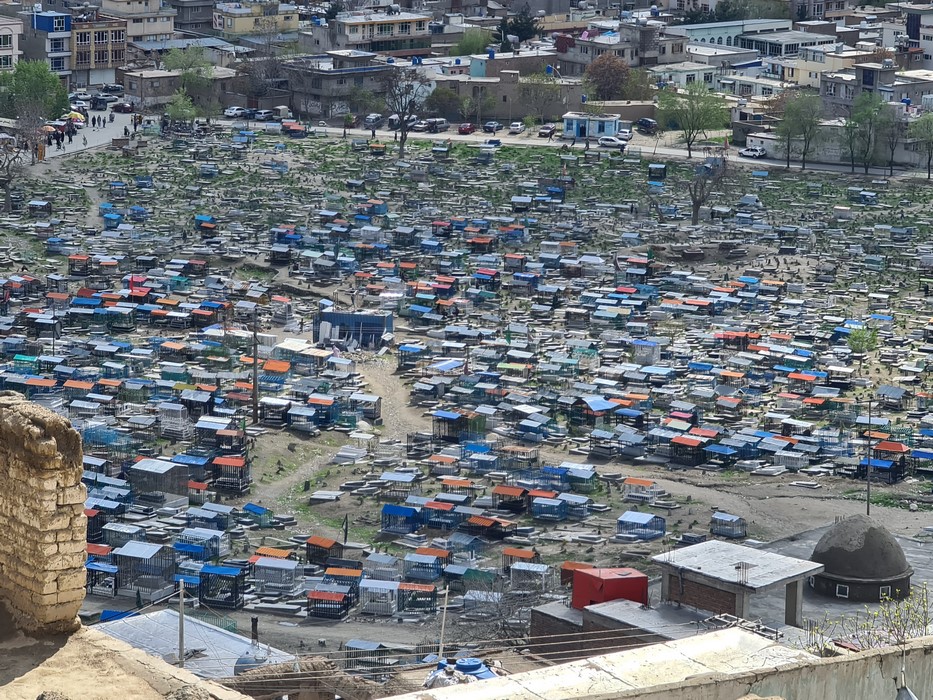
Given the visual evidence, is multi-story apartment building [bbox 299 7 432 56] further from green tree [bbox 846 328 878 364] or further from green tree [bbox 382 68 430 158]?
green tree [bbox 846 328 878 364]

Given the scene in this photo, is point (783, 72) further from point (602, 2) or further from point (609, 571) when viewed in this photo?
point (609, 571)

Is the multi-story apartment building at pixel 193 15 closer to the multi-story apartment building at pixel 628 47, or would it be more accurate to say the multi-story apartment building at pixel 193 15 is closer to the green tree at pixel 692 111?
the multi-story apartment building at pixel 628 47

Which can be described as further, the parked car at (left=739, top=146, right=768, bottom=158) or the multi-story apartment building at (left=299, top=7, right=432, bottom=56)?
the multi-story apartment building at (left=299, top=7, right=432, bottom=56)

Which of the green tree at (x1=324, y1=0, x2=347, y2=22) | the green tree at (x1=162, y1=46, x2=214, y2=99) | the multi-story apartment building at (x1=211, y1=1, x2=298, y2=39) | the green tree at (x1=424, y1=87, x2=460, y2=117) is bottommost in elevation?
the green tree at (x1=424, y1=87, x2=460, y2=117)

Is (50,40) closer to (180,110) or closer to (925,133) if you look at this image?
(180,110)

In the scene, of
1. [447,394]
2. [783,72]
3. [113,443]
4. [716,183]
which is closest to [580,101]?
[783,72]

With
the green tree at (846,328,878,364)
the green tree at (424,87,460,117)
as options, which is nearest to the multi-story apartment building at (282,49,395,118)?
the green tree at (424,87,460,117)

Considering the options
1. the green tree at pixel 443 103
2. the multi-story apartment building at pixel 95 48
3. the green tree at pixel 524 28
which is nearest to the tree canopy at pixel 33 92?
the multi-story apartment building at pixel 95 48
